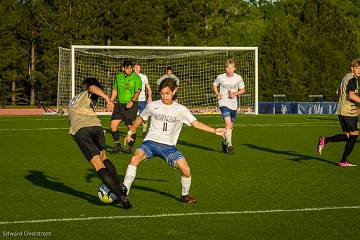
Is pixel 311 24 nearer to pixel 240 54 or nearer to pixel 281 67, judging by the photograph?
pixel 281 67

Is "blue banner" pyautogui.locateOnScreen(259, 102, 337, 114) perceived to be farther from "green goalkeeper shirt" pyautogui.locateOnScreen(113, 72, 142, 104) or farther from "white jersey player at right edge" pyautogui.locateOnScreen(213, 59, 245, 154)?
"green goalkeeper shirt" pyautogui.locateOnScreen(113, 72, 142, 104)

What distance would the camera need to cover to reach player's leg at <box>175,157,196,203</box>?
1033cm

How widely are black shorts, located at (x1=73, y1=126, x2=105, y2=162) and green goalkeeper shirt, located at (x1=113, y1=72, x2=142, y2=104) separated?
7.83 metres

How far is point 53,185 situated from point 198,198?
8.30ft

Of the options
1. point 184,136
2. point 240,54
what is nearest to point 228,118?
point 184,136

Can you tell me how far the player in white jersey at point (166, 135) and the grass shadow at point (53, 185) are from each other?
2.60 feet

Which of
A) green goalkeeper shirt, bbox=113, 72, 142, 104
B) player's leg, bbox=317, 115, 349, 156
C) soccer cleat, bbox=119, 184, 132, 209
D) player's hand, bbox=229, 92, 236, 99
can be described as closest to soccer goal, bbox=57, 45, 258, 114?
player's hand, bbox=229, 92, 236, 99

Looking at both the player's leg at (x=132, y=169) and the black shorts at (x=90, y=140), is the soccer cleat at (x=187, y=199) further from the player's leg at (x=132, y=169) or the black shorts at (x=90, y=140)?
the black shorts at (x=90, y=140)

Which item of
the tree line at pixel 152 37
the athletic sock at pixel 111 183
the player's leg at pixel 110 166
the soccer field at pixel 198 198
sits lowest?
the soccer field at pixel 198 198

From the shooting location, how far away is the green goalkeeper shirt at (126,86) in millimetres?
18266

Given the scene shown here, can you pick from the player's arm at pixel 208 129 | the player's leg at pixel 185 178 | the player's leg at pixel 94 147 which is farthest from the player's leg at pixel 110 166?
the player's arm at pixel 208 129

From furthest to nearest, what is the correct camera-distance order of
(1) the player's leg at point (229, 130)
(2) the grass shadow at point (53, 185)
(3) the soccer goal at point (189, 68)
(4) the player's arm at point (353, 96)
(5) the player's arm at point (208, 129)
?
1. (3) the soccer goal at point (189, 68)
2. (1) the player's leg at point (229, 130)
3. (4) the player's arm at point (353, 96)
4. (2) the grass shadow at point (53, 185)
5. (5) the player's arm at point (208, 129)

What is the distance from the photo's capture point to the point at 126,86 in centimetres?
1834

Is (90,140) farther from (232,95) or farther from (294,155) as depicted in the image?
(232,95)
